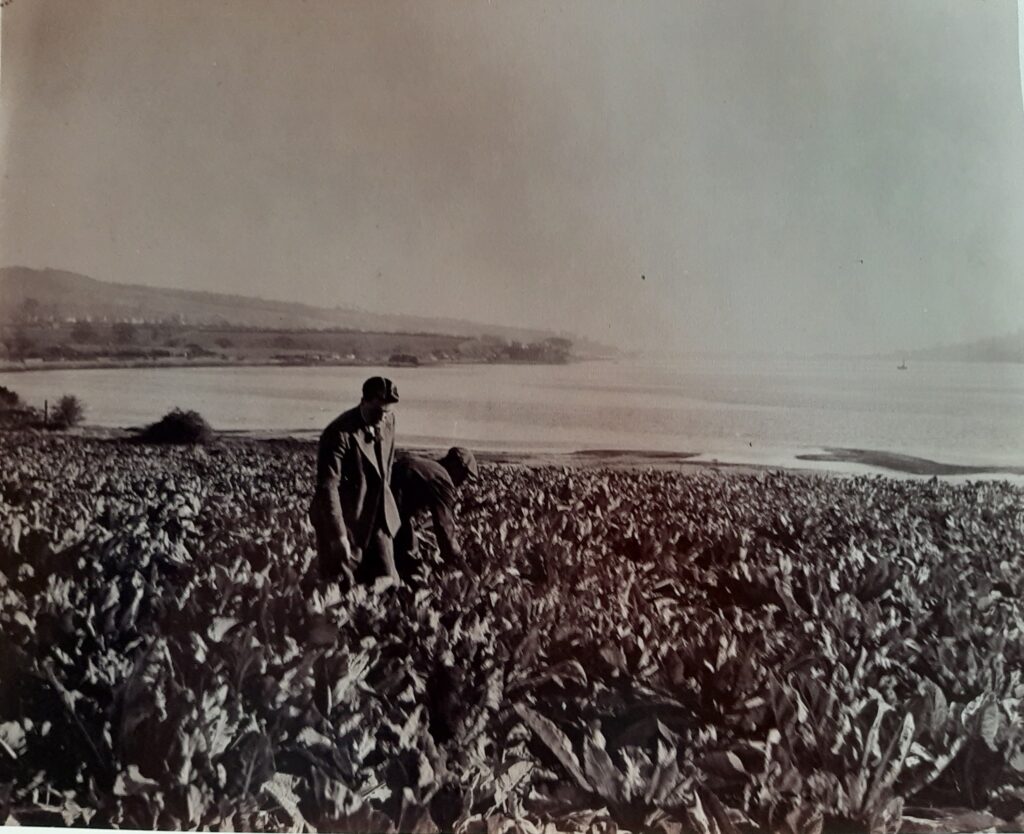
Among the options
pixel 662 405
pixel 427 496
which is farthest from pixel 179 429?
pixel 662 405

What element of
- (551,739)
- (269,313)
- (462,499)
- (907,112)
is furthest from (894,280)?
(269,313)

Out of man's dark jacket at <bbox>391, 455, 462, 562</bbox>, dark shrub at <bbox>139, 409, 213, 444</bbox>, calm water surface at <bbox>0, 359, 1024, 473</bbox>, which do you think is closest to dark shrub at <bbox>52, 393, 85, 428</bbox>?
calm water surface at <bbox>0, 359, 1024, 473</bbox>

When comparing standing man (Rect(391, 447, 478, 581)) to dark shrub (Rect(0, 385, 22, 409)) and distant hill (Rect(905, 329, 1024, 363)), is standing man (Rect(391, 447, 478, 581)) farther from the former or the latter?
distant hill (Rect(905, 329, 1024, 363))

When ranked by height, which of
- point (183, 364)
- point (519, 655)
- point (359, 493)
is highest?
point (183, 364)

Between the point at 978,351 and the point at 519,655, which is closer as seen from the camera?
the point at 519,655

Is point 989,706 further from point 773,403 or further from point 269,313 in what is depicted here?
point 269,313

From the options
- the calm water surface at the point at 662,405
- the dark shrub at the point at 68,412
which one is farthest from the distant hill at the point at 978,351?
the dark shrub at the point at 68,412

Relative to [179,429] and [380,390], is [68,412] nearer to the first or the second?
[179,429]
